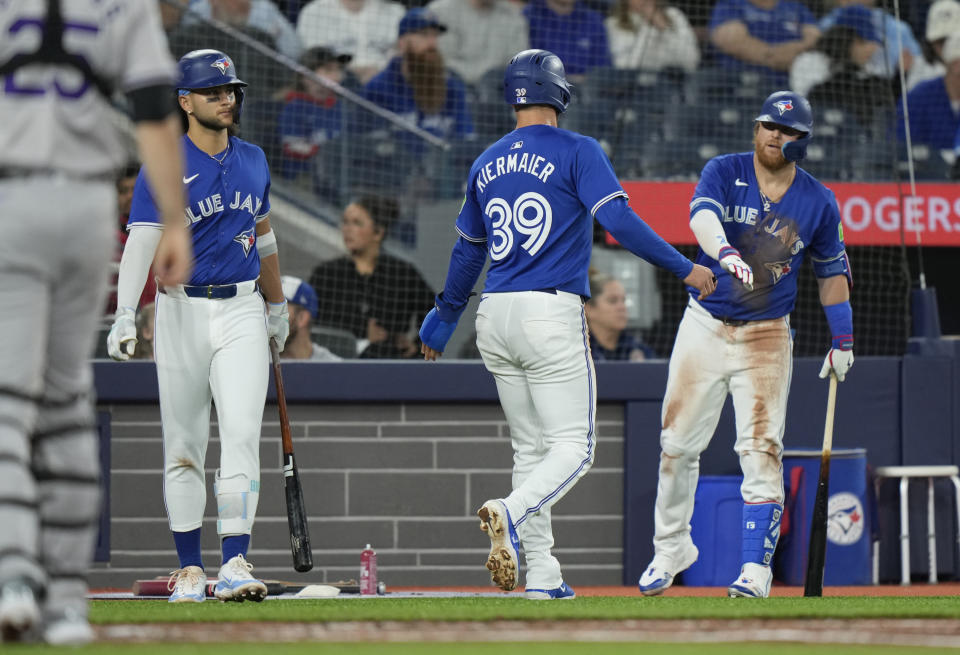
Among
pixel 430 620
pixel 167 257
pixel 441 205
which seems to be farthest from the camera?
pixel 441 205

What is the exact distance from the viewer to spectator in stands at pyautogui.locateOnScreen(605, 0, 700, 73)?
1021cm

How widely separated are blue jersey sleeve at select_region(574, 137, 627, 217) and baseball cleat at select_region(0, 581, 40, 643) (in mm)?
2916

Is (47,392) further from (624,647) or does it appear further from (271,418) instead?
(271,418)

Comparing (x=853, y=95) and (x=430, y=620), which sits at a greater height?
(x=853, y=95)

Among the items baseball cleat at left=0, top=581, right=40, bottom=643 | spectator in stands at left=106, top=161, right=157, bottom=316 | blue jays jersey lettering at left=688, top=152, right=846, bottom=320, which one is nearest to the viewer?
baseball cleat at left=0, top=581, right=40, bottom=643

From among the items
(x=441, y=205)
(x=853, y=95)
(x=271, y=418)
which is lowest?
(x=271, y=418)

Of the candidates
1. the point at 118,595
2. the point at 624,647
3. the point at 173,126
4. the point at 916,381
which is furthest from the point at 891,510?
the point at 173,126

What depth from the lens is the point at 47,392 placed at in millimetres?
3621

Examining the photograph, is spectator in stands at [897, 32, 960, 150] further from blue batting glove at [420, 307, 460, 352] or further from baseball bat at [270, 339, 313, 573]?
baseball bat at [270, 339, 313, 573]

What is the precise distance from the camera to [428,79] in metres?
9.89

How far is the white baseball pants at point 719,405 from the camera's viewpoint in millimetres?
6375

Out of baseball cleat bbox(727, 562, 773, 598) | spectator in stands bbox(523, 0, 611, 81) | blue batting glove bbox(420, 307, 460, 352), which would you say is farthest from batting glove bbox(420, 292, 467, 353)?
spectator in stands bbox(523, 0, 611, 81)

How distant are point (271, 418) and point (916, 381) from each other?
3714mm

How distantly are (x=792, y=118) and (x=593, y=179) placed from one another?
126 cm
